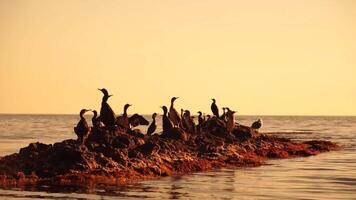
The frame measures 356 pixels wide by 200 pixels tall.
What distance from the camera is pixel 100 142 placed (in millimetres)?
25156

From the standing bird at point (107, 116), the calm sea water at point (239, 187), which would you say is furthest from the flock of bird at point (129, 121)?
the calm sea water at point (239, 187)

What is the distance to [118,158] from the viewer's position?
24344 millimetres

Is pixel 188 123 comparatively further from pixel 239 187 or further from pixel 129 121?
pixel 239 187

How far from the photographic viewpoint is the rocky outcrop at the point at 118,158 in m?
22.6

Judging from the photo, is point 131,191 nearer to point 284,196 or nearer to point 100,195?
point 100,195

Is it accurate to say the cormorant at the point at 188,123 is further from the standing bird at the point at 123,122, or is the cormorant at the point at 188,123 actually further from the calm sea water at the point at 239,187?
the standing bird at the point at 123,122

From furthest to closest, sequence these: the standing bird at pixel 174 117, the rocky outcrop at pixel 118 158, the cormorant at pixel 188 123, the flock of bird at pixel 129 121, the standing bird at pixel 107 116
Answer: the cormorant at pixel 188 123, the standing bird at pixel 174 117, the standing bird at pixel 107 116, the flock of bird at pixel 129 121, the rocky outcrop at pixel 118 158

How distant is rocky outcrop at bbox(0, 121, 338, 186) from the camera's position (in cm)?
2256

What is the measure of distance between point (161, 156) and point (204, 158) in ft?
12.8

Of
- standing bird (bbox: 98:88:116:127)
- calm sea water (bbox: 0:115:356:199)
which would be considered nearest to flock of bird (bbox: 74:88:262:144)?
standing bird (bbox: 98:88:116:127)

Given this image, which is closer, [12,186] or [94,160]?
[12,186]

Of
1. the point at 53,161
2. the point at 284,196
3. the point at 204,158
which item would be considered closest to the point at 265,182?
the point at 284,196

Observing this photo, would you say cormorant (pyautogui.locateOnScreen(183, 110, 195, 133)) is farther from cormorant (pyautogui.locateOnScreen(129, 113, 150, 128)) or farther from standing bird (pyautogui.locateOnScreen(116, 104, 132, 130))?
standing bird (pyautogui.locateOnScreen(116, 104, 132, 130))

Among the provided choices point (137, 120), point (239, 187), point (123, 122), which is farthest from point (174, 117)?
point (239, 187)
